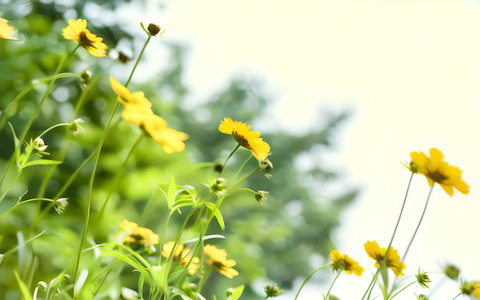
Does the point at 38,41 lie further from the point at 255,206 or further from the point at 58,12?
the point at 255,206

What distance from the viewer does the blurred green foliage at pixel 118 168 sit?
1017 millimetres

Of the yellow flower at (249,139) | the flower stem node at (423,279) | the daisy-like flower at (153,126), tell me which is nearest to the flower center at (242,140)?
the yellow flower at (249,139)

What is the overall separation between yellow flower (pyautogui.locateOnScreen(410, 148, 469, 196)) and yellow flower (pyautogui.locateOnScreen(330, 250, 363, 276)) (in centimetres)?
15

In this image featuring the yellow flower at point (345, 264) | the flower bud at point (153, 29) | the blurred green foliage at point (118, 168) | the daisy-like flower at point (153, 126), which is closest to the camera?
the daisy-like flower at point (153, 126)

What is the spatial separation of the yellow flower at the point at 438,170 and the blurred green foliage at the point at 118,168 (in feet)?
0.75

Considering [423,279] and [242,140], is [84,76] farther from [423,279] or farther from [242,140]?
[423,279]

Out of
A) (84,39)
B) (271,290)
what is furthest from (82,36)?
(271,290)

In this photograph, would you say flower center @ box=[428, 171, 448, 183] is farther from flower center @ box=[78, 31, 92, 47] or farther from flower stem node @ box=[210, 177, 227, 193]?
flower center @ box=[78, 31, 92, 47]

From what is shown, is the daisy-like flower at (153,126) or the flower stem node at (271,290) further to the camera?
the flower stem node at (271,290)

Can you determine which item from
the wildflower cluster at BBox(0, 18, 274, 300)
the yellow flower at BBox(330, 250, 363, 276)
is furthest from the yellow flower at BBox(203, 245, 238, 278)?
the yellow flower at BBox(330, 250, 363, 276)

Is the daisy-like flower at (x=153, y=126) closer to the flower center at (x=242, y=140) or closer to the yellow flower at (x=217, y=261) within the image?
the flower center at (x=242, y=140)

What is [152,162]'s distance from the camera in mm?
2061

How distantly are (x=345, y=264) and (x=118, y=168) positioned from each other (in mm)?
1296

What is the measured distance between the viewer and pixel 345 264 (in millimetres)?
486
